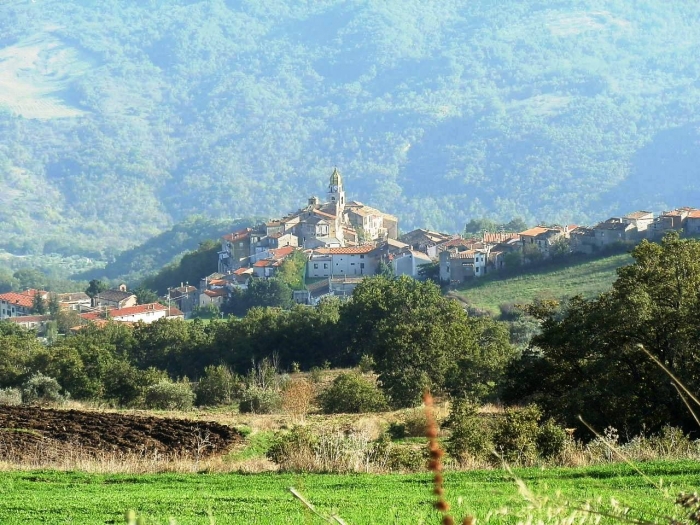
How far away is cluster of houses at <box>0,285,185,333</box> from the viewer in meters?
83.1

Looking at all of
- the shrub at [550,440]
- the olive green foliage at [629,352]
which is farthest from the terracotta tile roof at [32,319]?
the shrub at [550,440]

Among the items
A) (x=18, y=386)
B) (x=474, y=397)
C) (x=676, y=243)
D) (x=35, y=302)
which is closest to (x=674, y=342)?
(x=676, y=243)

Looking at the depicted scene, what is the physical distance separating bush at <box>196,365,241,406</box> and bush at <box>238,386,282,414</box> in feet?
12.8

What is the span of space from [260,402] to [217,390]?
5.51m

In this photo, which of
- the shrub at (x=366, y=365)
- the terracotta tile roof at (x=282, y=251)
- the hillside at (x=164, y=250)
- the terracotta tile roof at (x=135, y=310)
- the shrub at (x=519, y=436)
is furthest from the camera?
the hillside at (x=164, y=250)

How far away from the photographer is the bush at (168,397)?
32344mm

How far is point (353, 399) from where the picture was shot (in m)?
29.5

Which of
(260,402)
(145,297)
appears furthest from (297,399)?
(145,297)

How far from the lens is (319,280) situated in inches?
3561

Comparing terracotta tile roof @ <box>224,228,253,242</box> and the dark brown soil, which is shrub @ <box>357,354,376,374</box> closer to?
the dark brown soil

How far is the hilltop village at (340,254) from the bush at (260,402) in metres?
40.5

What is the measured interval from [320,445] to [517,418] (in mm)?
2783

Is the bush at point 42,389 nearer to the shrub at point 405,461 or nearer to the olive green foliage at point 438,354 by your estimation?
the olive green foliage at point 438,354

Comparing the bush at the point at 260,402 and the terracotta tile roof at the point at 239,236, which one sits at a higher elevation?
the terracotta tile roof at the point at 239,236
